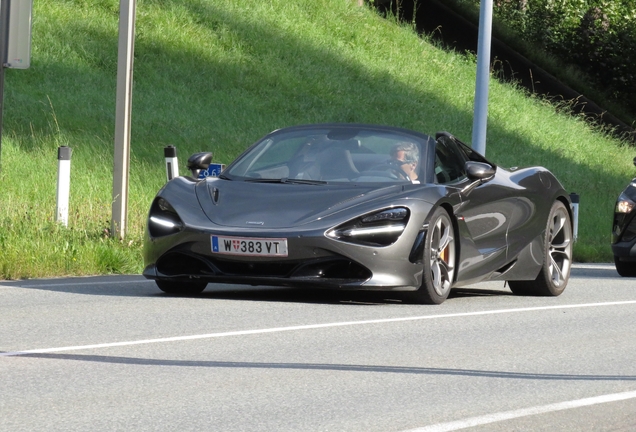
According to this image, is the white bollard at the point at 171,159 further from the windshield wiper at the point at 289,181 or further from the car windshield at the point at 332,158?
the windshield wiper at the point at 289,181

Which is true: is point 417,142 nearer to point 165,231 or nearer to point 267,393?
point 165,231

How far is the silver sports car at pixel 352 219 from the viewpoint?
952 cm

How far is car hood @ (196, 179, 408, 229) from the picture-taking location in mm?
9594

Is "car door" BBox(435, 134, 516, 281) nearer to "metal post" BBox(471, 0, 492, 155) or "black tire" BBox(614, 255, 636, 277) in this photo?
"black tire" BBox(614, 255, 636, 277)

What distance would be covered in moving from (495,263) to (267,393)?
497 centimetres

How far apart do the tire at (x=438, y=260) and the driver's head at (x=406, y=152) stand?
601 millimetres

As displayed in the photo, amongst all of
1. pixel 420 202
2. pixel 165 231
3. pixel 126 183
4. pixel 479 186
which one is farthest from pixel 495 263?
pixel 126 183

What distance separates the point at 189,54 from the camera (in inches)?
1163

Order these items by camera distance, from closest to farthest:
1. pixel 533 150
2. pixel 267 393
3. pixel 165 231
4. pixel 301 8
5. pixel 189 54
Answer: pixel 267 393
pixel 165 231
pixel 189 54
pixel 533 150
pixel 301 8

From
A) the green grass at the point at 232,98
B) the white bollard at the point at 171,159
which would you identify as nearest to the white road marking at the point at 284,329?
the green grass at the point at 232,98

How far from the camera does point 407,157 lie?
10.7 metres

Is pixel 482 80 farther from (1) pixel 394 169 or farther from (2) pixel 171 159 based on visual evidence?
(1) pixel 394 169

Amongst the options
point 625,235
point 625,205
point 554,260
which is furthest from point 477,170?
point 625,205

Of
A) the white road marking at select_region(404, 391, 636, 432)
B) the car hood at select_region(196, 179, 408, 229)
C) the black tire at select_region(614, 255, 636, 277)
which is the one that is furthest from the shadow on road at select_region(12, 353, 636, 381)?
the black tire at select_region(614, 255, 636, 277)
